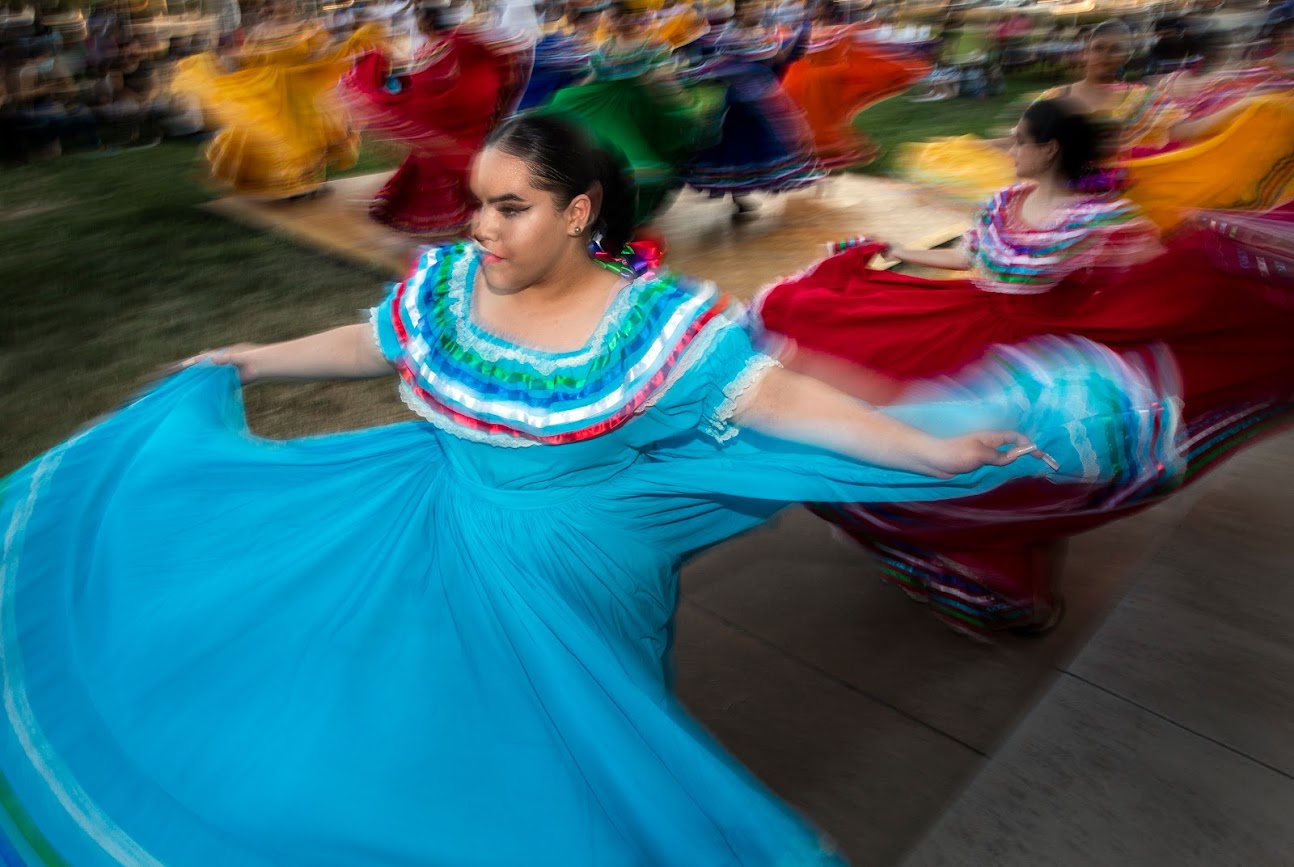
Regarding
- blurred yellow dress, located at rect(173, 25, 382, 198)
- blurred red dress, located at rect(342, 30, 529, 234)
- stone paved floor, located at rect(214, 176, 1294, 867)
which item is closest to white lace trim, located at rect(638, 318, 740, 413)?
stone paved floor, located at rect(214, 176, 1294, 867)

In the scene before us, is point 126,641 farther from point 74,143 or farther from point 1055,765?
point 74,143

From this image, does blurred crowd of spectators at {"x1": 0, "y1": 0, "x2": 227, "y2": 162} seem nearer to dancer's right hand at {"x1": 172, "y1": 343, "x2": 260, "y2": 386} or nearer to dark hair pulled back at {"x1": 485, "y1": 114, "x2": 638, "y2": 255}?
dancer's right hand at {"x1": 172, "y1": 343, "x2": 260, "y2": 386}

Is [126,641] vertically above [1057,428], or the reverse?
[1057,428]

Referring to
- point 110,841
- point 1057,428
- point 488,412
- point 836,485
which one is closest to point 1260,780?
point 1057,428

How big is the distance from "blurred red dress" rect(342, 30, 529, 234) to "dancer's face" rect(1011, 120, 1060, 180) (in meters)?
3.84

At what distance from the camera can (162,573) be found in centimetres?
181

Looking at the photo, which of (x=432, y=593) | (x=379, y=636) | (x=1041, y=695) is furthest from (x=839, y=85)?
(x=379, y=636)

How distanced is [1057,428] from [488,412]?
3.62ft

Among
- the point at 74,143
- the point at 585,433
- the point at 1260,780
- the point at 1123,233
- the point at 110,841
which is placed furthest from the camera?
the point at 74,143

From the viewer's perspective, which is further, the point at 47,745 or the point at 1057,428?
the point at 1057,428

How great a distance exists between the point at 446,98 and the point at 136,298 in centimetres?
218

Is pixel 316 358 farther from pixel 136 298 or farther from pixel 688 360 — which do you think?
pixel 136 298

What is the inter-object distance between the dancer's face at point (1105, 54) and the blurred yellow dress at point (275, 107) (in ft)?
17.2

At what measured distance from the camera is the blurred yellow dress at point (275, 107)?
748cm
